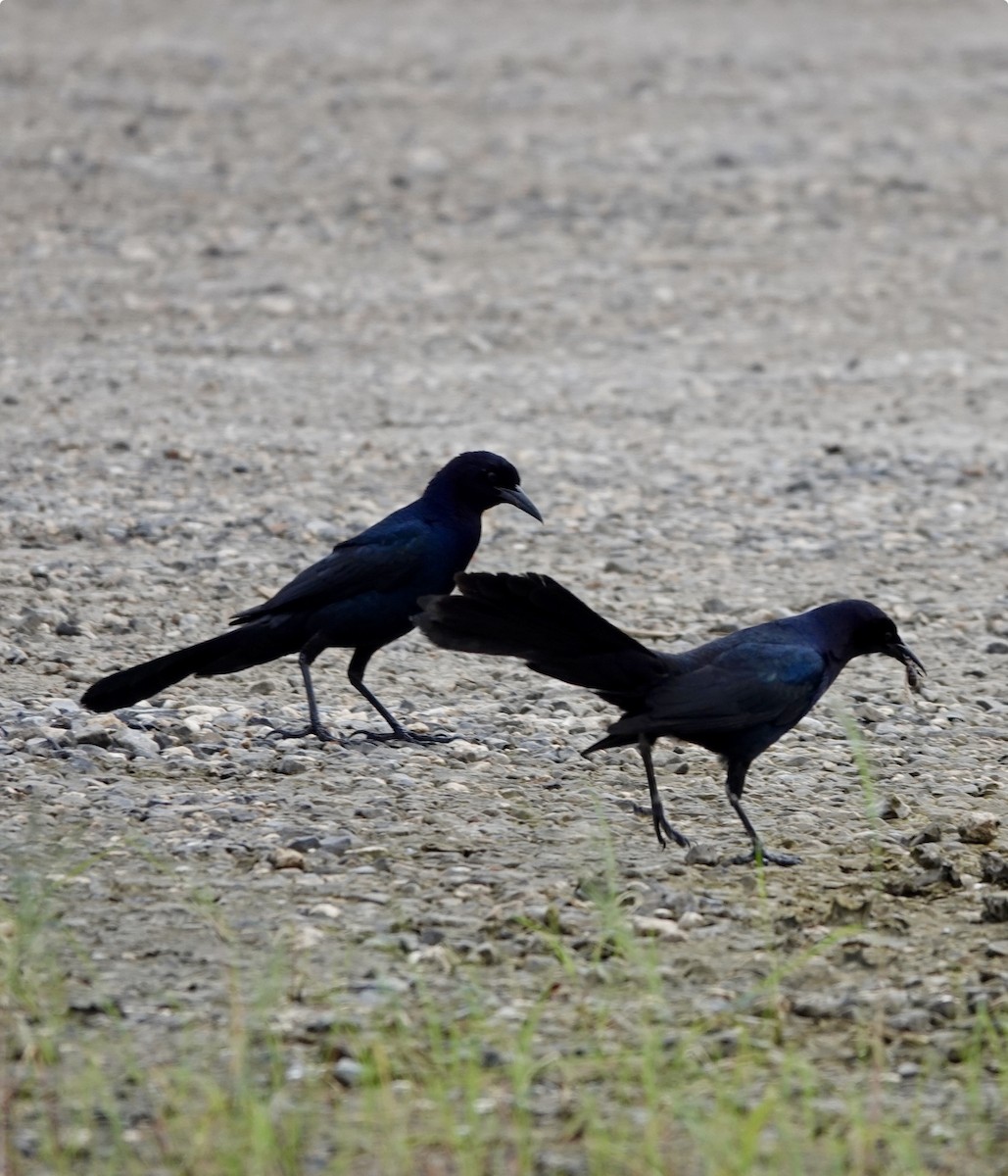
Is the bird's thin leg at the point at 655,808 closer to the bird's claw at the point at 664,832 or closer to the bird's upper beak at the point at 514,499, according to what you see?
the bird's claw at the point at 664,832

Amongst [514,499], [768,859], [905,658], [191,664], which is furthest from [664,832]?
[191,664]

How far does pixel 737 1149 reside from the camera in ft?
12.3

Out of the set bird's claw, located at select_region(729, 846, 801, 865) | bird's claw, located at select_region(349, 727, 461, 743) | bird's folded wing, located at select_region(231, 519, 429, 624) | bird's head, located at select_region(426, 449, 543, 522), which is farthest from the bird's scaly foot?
bird's claw, located at select_region(729, 846, 801, 865)

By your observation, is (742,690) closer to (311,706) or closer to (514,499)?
(514,499)

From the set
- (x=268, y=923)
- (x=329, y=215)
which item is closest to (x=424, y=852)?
(x=268, y=923)

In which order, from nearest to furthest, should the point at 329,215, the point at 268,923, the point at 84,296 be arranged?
the point at 268,923, the point at 84,296, the point at 329,215

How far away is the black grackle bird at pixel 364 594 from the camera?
639cm

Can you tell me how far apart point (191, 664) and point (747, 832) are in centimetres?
183

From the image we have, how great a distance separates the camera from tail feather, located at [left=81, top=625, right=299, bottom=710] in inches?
241

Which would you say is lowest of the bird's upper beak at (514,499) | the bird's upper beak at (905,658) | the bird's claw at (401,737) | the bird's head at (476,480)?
the bird's claw at (401,737)

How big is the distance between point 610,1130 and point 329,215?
1278 centimetres

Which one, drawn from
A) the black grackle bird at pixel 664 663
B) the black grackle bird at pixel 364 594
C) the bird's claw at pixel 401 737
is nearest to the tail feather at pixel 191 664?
the black grackle bird at pixel 364 594

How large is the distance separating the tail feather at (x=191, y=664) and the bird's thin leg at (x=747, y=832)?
5.20ft

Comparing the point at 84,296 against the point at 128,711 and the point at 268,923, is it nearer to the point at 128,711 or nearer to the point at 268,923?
the point at 128,711
